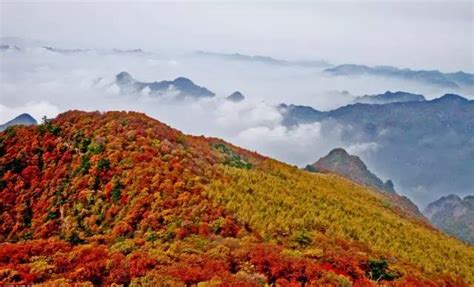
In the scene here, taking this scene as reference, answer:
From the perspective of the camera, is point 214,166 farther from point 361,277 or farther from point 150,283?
point 150,283

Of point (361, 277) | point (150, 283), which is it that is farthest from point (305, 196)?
point (150, 283)

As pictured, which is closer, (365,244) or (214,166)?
(365,244)

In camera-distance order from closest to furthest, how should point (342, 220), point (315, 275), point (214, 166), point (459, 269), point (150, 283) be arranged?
1. point (150, 283)
2. point (315, 275)
3. point (459, 269)
4. point (342, 220)
5. point (214, 166)

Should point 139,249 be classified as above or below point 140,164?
below

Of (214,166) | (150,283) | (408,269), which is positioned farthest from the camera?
(214,166)

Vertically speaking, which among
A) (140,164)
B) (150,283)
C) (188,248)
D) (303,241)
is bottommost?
(150,283)

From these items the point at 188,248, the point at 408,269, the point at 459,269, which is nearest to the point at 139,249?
the point at 188,248
